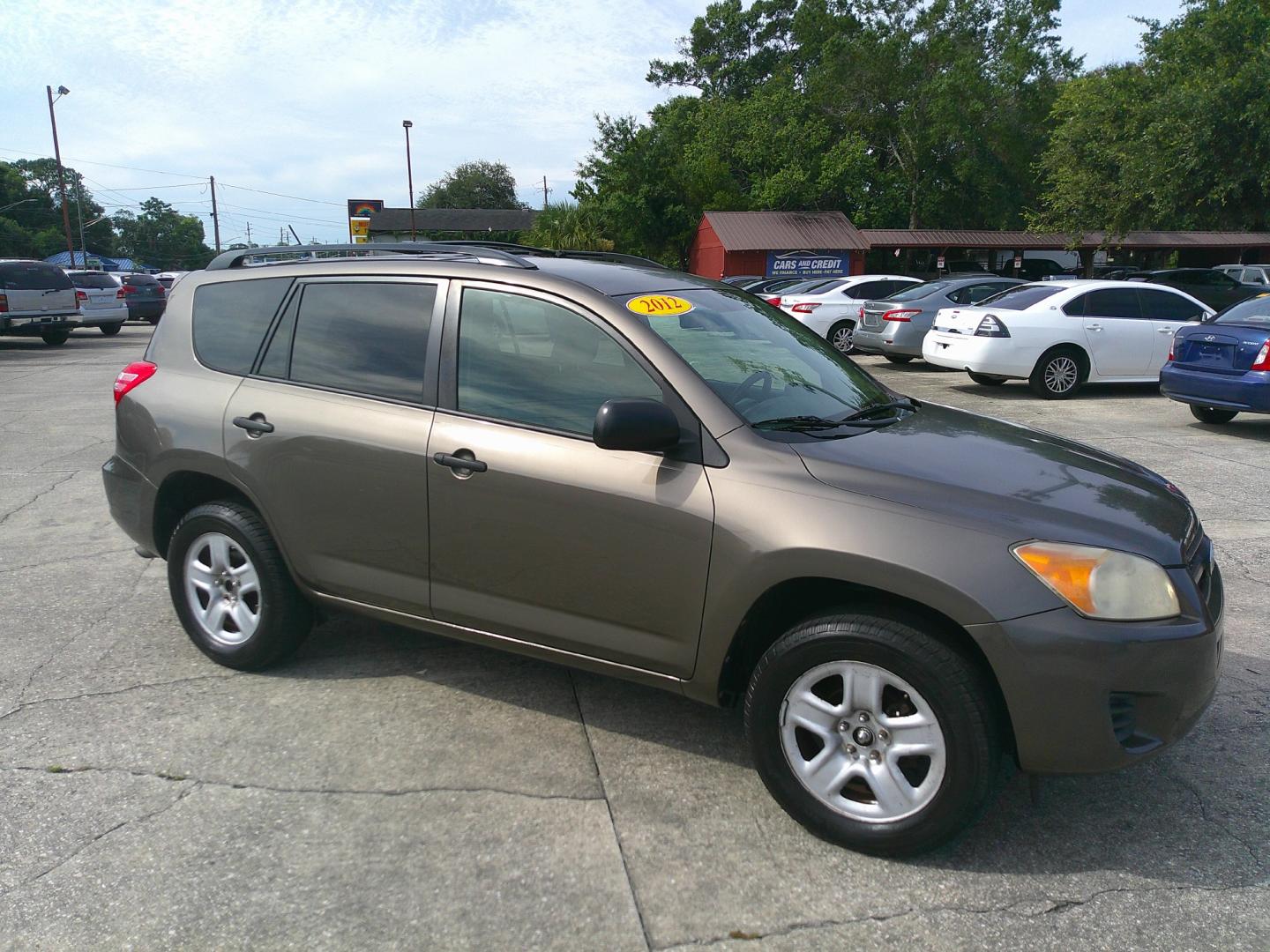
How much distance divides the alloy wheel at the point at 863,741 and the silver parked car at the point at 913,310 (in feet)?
44.5

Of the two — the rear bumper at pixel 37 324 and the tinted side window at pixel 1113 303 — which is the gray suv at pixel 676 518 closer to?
the tinted side window at pixel 1113 303

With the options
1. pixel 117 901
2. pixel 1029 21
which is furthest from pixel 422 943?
pixel 1029 21

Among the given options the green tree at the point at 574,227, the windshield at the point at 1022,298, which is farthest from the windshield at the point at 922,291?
the green tree at the point at 574,227

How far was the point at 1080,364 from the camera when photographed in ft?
41.9

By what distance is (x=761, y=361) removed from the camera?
3.67m

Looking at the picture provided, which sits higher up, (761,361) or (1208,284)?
(761,361)

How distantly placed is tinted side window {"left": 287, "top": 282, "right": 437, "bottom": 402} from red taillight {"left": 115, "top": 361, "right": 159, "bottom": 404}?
719 mm

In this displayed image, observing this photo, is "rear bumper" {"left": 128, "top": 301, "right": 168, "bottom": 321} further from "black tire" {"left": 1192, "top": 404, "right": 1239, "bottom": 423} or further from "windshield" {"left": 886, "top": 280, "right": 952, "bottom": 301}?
"black tire" {"left": 1192, "top": 404, "right": 1239, "bottom": 423}

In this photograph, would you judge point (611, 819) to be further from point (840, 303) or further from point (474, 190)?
point (474, 190)

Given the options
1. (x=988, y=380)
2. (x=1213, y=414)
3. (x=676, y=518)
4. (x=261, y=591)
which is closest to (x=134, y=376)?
(x=261, y=591)

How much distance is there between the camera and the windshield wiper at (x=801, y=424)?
3213 millimetres

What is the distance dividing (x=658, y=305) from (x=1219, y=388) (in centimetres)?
827

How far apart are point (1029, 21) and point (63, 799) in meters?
49.9

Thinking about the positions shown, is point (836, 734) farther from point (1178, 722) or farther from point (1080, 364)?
point (1080, 364)
